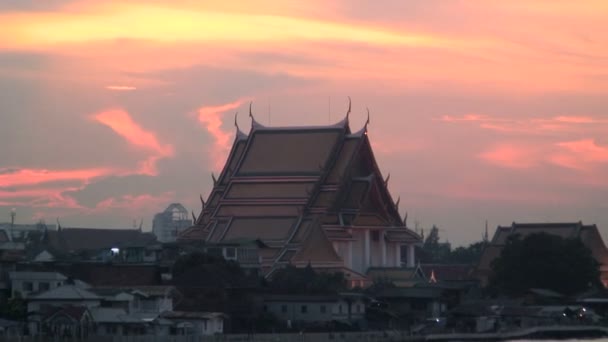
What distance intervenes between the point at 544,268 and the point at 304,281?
15558 mm

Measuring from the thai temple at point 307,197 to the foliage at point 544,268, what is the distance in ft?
26.5

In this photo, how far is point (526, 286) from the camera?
8556 cm

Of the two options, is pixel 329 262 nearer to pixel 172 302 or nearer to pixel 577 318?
pixel 577 318

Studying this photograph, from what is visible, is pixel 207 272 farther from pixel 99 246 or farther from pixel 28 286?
pixel 99 246

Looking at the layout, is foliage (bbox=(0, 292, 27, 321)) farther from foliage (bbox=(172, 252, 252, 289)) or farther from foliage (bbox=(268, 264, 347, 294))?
foliage (bbox=(268, 264, 347, 294))

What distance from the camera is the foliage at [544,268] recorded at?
281 feet

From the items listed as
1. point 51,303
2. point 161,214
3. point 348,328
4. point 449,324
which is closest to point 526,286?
point 449,324

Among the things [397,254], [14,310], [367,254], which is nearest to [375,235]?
[367,254]

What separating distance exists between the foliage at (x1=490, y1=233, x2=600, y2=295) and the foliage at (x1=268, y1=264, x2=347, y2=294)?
9945 millimetres

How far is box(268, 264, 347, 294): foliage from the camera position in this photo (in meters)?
74.0

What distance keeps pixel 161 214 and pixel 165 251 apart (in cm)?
6701

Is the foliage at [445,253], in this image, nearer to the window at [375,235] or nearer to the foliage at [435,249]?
the foliage at [435,249]

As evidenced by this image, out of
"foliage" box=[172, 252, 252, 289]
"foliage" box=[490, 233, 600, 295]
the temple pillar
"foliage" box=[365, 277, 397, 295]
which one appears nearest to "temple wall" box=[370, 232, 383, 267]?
the temple pillar

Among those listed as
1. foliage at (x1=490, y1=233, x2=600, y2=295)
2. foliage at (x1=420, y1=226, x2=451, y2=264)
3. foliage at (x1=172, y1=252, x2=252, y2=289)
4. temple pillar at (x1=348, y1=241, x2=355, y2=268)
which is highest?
foliage at (x1=420, y1=226, x2=451, y2=264)
